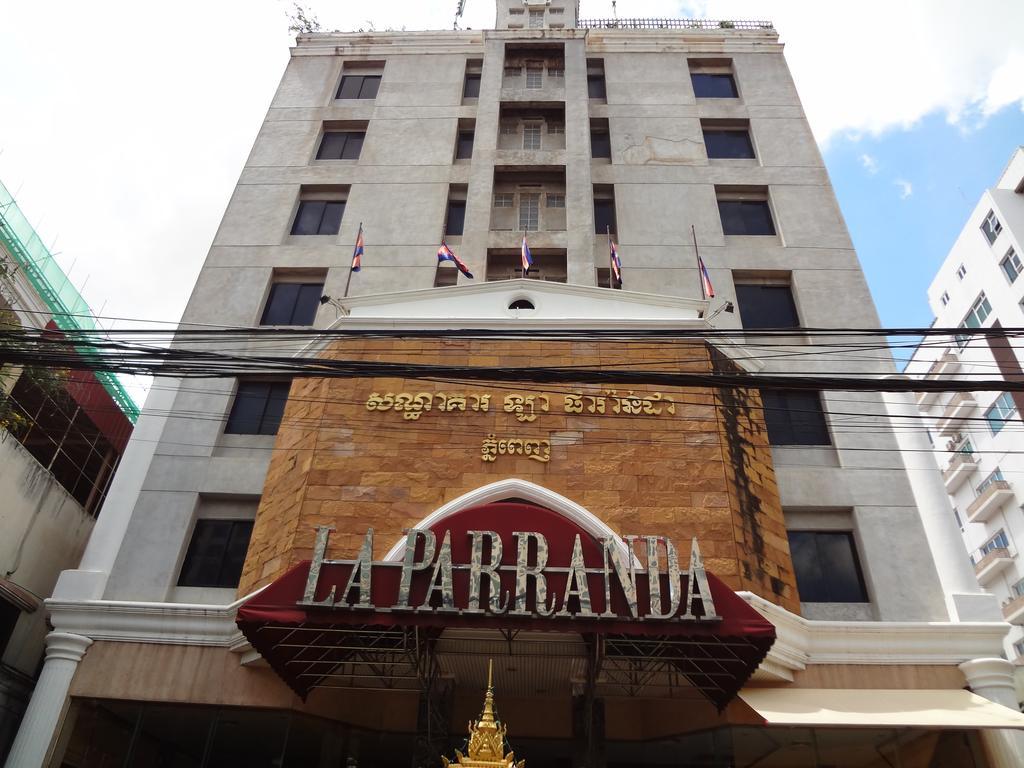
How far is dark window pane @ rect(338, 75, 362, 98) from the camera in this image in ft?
85.0

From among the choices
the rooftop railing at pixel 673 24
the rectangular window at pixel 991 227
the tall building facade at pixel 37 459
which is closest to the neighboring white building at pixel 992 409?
the rectangular window at pixel 991 227

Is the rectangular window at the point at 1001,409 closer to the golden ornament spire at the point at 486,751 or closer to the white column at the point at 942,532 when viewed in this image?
the white column at the point at 942,532

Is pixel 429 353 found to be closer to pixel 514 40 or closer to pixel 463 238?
Result: pixel 463 238

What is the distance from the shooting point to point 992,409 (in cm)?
4153

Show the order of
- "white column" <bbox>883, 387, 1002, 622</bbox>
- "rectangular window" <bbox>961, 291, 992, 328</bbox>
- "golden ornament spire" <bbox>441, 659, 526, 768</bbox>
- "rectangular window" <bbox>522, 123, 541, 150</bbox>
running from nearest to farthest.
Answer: "golden ornament spire" <bbox>441, 659, 526, 768</bbox> < "white column" <bbox>883, 387, 1002, 622</bbox> < "rectangular window" <bbox>522, 123, 541, 150</bbox> < "rectangular window" <bbox>961, 291, 992, 328</bbox>

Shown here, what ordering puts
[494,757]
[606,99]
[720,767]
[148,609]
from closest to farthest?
[494,757]
[720,767]
[148,609]
[606,99]

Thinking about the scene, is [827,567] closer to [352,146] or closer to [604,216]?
[604,216]

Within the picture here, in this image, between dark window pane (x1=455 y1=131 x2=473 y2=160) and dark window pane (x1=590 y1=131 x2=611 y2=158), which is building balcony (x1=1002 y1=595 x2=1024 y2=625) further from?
dark window pane (x1=455 y1=131 x2=473 y2=160)

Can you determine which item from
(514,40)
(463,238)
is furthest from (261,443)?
(514,40)

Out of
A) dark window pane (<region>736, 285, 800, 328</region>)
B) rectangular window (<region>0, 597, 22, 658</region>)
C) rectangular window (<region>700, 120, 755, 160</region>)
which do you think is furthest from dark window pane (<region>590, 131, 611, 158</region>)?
rectangular window (<region>0, 597, 22, 658</region>)

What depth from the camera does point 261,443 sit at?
1711cm

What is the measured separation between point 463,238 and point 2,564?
14.0 m

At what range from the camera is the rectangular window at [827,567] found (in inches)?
582

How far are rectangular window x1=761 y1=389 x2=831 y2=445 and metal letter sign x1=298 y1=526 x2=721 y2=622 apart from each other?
7.69m
